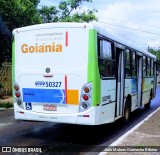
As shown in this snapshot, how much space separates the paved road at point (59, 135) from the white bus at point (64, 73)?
1.91 feet

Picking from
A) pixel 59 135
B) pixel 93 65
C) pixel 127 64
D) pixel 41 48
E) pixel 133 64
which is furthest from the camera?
pixel 133 64

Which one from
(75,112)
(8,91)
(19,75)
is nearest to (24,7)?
(8,91)

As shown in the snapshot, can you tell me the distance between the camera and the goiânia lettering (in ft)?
30.5

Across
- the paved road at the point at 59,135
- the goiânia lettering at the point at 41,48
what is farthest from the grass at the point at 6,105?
the goiânia lettering at the point at 41,48

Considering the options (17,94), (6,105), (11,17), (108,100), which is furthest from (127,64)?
(11,17)

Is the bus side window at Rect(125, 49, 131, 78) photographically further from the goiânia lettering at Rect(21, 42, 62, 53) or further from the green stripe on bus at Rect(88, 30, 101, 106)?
the goiânia lettering at Rect(21, 42, 62, 53)

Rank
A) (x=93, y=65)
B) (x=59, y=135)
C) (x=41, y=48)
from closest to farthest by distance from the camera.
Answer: (x=93, y=65)
(x=41, y=48)
(x=59, y=135)

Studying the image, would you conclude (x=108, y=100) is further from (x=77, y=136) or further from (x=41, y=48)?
(x=41, y=48)

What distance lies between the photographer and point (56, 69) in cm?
Answer: 930

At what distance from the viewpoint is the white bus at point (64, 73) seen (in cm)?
899

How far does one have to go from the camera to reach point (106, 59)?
9867 millimetres

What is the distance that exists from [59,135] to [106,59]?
2513 millimetres

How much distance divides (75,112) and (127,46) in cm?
410

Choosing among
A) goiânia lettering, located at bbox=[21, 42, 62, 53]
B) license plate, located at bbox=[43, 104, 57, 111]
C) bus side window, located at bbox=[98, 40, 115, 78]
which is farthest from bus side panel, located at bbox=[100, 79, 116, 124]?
goiânia lettering, located at bbox=[21, 42, 62, 53]
